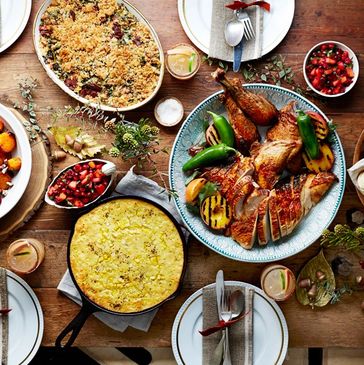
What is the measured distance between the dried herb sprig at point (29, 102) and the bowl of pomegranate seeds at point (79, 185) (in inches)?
10.8

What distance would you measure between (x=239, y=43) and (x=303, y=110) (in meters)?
0.44

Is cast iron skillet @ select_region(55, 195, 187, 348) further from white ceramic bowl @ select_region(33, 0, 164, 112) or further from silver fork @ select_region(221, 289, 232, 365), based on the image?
white ceramic bowl @ select_region(33, 0, 164, 112)

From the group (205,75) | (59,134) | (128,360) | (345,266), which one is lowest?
(128,360)

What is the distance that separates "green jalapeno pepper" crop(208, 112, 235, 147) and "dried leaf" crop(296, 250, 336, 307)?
0.68 metres

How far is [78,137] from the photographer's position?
3.14 metres

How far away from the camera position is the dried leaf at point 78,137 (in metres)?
3.14

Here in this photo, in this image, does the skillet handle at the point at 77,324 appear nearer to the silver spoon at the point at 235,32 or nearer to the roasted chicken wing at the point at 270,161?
the roasted chicken wing at the point at 270,161

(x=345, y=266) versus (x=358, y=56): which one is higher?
(x=358, y=56)

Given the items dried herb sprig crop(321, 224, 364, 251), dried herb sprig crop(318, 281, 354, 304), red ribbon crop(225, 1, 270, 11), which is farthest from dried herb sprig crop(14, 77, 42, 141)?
dried herb sprig crop(318, 281, 354, 304)

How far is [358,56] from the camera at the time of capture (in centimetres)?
316

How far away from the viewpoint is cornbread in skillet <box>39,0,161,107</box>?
10.2ft

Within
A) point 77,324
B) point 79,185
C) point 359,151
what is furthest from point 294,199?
point 77,324

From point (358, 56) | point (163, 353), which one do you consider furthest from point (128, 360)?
point (358, 56)

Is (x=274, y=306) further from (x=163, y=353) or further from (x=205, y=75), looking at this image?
(x=205, y=75)
